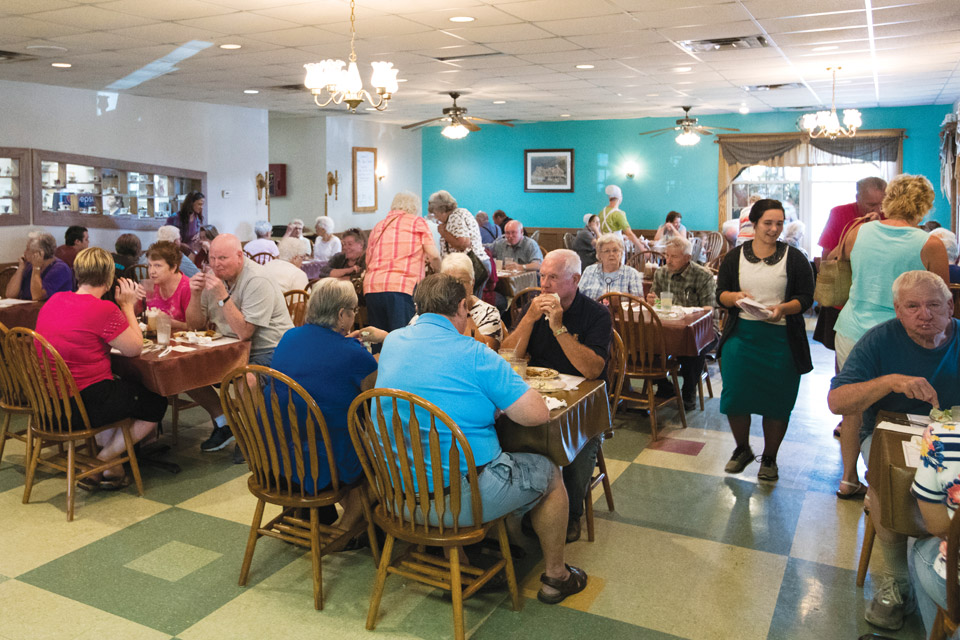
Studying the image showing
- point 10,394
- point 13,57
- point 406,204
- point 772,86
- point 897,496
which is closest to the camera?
point 897,496

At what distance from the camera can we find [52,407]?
3637 mm

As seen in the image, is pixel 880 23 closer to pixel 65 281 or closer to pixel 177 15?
pixel 177 15

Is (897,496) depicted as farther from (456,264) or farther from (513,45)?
(513,45)

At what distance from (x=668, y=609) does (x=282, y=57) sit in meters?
5.56

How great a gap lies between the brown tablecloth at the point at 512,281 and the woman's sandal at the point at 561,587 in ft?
14.6

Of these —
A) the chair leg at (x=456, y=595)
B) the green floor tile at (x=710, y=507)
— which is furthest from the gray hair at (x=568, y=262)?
the chair leg at (x=456, y=595)

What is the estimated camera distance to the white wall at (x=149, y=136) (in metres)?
7.91

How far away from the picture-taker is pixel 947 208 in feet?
35.0

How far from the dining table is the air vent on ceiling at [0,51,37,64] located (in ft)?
7.03

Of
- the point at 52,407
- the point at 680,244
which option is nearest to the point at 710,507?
the point at 680,244

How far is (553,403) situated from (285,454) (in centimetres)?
97

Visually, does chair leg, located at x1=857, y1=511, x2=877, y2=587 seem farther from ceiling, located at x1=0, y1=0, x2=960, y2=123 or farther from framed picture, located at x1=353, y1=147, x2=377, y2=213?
framed picture, located at x1=353, y1=147, x2=377, y2=213

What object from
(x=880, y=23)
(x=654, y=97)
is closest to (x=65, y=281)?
(x=880, y=23)

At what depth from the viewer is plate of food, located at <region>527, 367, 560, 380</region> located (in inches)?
124
